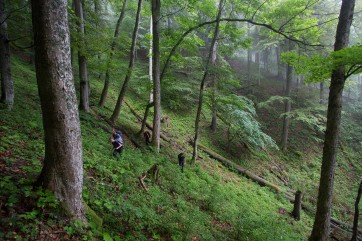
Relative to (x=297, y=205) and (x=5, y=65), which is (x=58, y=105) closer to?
(x=5, y=65)

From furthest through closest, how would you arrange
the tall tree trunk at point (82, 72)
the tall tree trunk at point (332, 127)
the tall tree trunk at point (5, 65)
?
the tall tree trunk at point (82, 72), the tall tree trunk at point (5, 65), the tall tree trunk at point (332, 127)

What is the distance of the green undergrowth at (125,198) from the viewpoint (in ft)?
11.6

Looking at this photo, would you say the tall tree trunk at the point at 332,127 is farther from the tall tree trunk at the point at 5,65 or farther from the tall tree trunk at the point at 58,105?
the tall tree trunk at the point at 5,65

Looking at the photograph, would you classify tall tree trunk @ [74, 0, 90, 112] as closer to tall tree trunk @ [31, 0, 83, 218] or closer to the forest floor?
the forest floor

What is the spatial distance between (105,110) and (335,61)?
12612 millimetres

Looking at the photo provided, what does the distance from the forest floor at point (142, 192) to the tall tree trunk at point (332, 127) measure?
1.22 m

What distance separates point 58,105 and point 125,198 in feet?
11.0

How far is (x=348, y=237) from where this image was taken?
35.0ft

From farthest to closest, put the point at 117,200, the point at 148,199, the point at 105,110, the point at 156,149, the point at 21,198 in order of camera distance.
→ the point at 105,110 < the point at 156,149 < the point at 148,199 < the point at 117,200 < the point at 21,198

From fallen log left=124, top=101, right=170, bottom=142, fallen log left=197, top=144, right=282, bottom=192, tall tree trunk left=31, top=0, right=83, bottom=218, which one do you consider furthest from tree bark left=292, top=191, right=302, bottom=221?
tall tree trunk left=31, top=0, right=83, bottom=218

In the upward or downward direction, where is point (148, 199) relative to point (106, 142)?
downward

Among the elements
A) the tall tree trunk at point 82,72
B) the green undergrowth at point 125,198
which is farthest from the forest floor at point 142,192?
the tall tree trunk at point 82,72

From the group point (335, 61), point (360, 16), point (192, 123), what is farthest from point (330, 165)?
point (360, 16)

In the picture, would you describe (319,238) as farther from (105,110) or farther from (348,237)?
(105,110)
